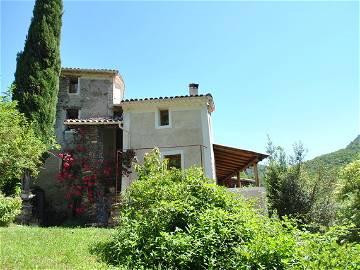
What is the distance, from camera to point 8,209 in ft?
46.3

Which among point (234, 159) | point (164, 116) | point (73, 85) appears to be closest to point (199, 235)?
point (164, 116)

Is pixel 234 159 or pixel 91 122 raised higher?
pixel 91 122

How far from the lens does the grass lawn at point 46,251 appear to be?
23.6ft

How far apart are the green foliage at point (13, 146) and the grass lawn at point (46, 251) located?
14.1 feet

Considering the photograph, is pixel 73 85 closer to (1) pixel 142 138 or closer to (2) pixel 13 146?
(1) pixel 142 138

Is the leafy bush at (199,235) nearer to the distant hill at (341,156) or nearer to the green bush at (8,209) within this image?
the green bush at (8,209)

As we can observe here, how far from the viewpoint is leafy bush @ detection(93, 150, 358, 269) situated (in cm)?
722

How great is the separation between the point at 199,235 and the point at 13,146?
9.30m

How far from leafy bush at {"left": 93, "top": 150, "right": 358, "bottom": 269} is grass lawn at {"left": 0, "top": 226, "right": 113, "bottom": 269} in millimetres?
584

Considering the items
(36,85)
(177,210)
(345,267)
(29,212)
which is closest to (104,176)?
(29,212)

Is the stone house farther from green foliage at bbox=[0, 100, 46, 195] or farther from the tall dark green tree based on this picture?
green foliage at bbox=[0, 100, 46, 195]

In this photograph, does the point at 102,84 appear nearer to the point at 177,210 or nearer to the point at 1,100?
the point at 1,100

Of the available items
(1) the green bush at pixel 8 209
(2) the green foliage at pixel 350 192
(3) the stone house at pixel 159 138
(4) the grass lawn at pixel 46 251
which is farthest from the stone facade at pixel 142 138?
(2) the green foliage at pixel 350 192

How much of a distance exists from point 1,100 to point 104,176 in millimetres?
5787
